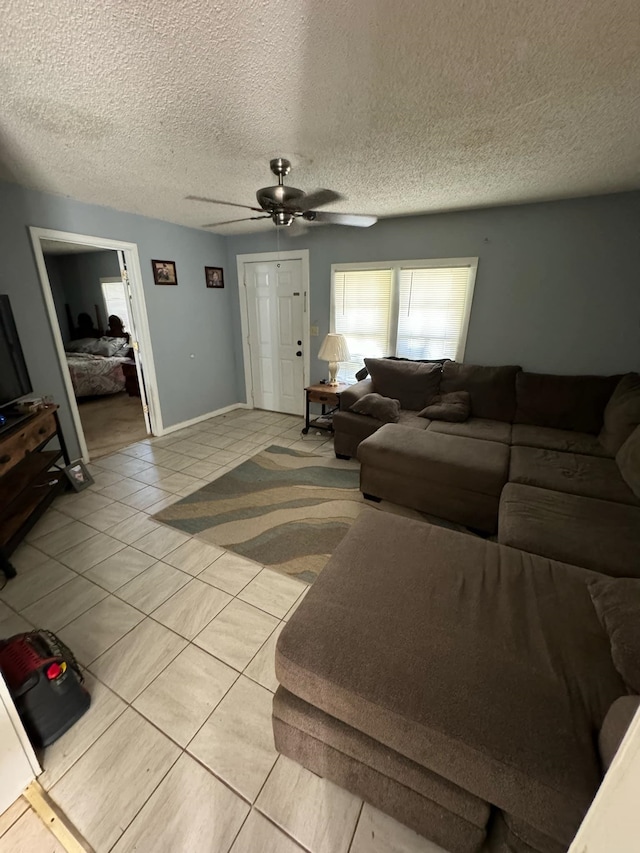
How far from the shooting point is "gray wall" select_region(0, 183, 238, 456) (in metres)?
2.67

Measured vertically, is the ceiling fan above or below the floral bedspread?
above

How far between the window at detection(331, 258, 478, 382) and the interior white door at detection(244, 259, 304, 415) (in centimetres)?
57

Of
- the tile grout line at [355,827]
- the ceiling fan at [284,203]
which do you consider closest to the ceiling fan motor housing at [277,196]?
the ceiling fan at [284,203]

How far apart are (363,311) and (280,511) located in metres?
2.56

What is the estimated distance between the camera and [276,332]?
456cm

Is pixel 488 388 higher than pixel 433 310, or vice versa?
pixel 433 310

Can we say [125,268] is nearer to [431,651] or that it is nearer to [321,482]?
[321,482]

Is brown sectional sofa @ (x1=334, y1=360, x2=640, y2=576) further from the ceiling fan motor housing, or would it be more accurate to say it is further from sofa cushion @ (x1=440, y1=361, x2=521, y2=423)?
the ceiling fan motor housing

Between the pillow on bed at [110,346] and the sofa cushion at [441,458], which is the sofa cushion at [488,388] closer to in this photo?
the sofa cushion at [441,458]

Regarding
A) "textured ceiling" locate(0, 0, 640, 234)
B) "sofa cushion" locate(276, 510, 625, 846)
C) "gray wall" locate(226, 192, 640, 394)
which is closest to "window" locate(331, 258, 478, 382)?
"gray wall" locate(226, 192, 640, 394)

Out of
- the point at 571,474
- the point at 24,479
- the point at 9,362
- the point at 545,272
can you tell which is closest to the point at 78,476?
the point at 24,479

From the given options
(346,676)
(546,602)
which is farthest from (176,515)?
(546,602)

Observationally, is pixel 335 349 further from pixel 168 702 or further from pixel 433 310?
pixel 168 702

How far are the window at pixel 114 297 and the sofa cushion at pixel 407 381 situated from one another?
19.2ft
